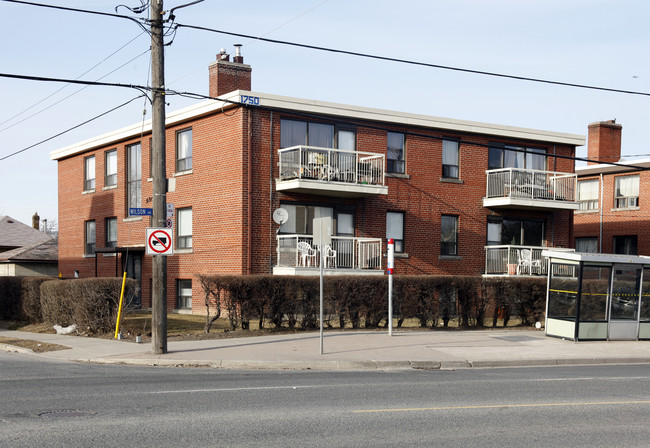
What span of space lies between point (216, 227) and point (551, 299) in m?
13.0

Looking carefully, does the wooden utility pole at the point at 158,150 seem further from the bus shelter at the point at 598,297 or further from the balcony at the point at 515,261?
the balcony at the point at 515,261

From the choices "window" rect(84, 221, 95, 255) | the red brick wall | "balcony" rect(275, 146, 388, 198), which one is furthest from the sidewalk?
"window" rect(84, 221, 95, 255)

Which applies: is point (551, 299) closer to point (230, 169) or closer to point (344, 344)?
point (344, 344)

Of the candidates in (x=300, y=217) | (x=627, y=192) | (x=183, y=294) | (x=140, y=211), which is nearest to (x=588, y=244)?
(x=627, y=192)

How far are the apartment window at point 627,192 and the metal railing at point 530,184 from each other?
28.2ft

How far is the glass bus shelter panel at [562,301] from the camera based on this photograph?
69.3ft

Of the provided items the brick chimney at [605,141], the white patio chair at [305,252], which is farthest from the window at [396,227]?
the brick chimney at [605,141]

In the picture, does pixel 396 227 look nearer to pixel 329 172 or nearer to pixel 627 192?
pixel 329 172

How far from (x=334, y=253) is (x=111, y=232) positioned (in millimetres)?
13338

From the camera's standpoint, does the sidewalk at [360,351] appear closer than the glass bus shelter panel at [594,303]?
Yes

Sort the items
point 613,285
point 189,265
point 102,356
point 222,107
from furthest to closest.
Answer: point 189,265 → point 222,107 → point 613,285 → point 102,356

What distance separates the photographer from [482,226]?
32.7 metres

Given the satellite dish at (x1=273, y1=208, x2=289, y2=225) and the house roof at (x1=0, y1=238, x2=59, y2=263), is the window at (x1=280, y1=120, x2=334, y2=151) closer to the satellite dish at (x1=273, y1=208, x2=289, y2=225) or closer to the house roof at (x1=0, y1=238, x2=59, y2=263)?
the satellite dish at (x1=273, y1=208, x2=289, y2=225)

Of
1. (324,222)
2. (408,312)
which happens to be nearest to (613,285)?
(408,312)
